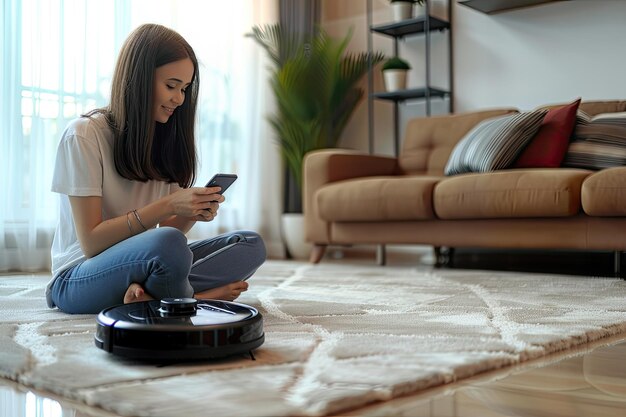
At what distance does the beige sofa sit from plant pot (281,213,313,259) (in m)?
0.59

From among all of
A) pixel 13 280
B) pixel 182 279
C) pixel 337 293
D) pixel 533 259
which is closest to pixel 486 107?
pixel 533 259

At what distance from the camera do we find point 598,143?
3.22 m

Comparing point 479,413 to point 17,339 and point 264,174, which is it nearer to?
point 17,339

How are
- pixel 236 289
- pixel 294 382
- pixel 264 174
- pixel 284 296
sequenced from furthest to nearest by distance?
pixel 264 174, pixel 284 296, pixel 236 289, pixel 294 382

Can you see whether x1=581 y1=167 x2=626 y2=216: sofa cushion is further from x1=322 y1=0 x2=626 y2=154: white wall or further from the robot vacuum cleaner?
the robot vacuum cleaner

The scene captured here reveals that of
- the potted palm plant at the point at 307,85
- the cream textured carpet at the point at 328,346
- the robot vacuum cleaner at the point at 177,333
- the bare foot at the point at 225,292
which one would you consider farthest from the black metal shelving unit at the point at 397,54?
the robot vacuum cleaner at the point at 177,333

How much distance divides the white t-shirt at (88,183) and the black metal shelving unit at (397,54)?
2.80 metres

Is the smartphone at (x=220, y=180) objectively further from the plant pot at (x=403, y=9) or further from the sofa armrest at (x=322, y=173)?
the plant pot at (x=403, y=9)

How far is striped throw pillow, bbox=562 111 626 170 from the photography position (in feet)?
10.3

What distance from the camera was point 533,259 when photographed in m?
4.00

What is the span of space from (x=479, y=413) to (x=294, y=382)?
28 cm

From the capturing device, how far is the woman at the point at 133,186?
5.40ft

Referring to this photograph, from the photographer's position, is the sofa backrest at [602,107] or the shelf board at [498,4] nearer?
the sofa backrest at [602,107]

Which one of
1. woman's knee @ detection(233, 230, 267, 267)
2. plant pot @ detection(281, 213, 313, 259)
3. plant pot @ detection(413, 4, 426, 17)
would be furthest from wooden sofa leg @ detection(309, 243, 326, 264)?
woman's knee @ detection(233, 230, 267, 267)
